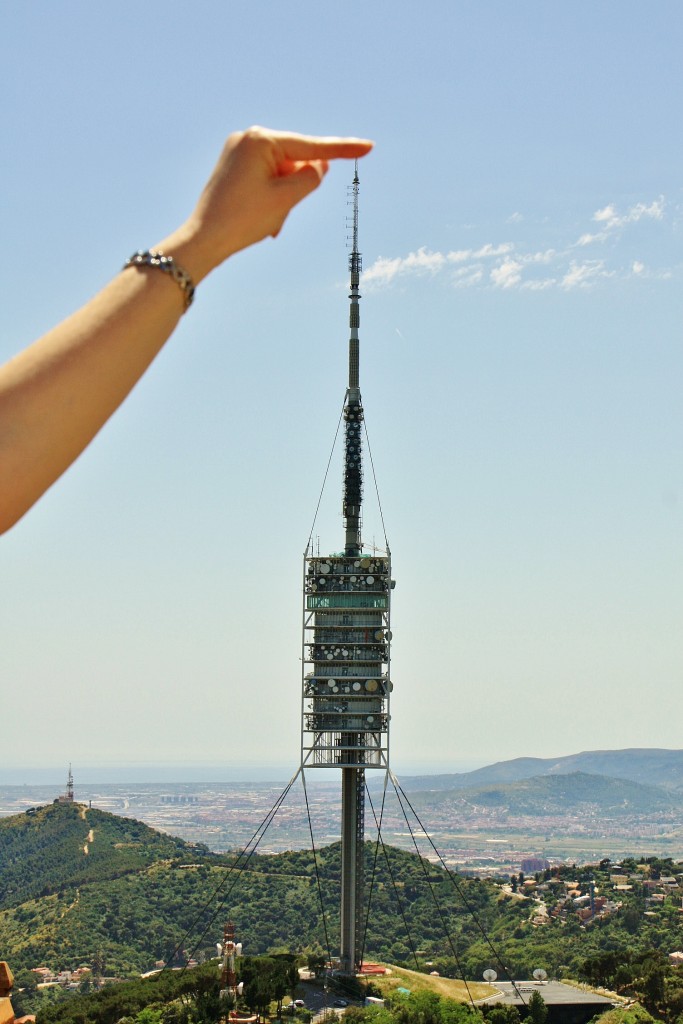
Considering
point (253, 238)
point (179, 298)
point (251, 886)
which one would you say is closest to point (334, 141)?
point (253, 238)

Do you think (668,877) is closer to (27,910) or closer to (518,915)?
(518,915)

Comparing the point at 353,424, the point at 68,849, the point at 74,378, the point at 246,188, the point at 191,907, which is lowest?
the point at 191,907

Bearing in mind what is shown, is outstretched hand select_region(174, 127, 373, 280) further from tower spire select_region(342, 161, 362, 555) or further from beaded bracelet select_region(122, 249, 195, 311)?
tower spire select_region(342, 161, 362, 555)

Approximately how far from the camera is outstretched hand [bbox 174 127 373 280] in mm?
2100

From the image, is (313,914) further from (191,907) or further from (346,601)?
(346,601)

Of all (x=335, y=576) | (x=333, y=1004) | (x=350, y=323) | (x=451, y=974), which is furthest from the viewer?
(x=451, y=974)

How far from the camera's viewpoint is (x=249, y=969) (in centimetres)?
5812

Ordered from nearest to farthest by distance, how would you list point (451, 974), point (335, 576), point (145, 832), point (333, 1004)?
point (333, 1004) → point (335, 576) → point (451, 974) → point (145, 832)

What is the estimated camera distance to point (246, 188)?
82.9 inches

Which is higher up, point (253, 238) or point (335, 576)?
point (335, 576)

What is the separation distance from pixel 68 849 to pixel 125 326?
431 ft

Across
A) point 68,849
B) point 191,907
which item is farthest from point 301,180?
point 68,849

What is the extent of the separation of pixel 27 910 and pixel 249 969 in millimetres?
50565

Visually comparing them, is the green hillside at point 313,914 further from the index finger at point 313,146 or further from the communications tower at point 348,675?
the index finger at point 313,146
